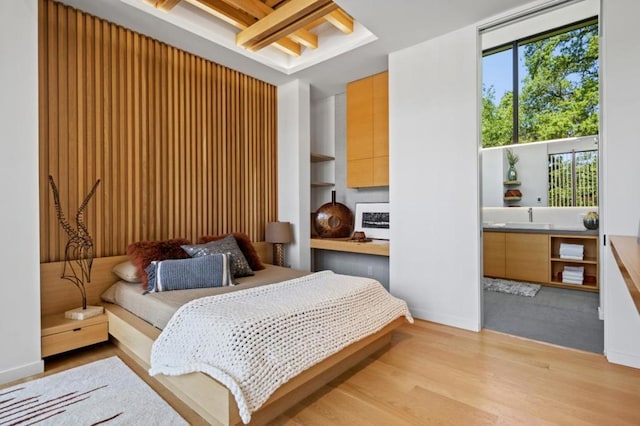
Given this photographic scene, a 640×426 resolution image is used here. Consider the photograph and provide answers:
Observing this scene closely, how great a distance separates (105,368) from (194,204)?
1.75 m

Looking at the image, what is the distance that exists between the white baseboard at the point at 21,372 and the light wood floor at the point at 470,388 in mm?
75

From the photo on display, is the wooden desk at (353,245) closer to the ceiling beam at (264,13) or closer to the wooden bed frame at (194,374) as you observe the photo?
the wooden bed frame at (194,374)

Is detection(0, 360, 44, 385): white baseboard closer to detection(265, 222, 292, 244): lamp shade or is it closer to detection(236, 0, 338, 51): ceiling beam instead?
detection(265, 222, 292, 244): lamp shade

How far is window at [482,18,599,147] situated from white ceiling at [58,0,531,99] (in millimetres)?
2409

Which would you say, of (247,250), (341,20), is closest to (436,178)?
(341,20)

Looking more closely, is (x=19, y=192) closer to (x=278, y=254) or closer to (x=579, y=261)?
(x=278, y=254)

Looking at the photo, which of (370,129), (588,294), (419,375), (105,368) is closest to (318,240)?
(370,129)

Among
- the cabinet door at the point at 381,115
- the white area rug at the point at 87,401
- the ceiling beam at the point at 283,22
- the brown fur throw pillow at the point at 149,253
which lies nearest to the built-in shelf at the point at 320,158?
the cabinet door at the point at 381,115

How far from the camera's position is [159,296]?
240 centimetres

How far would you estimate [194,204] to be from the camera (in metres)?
3.59

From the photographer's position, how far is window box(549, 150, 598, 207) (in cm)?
463

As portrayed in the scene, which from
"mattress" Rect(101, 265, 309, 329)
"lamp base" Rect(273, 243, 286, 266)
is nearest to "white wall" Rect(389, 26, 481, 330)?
"mattress" Rect(101, 265, 309, 329)

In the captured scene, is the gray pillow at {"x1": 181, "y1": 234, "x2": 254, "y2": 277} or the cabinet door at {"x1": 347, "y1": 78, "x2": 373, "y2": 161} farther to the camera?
the cabinet door at {"x1": 347, "y1": 78, "x2": 373, "y2": 161}

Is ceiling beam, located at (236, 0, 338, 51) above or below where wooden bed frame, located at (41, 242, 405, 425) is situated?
above
